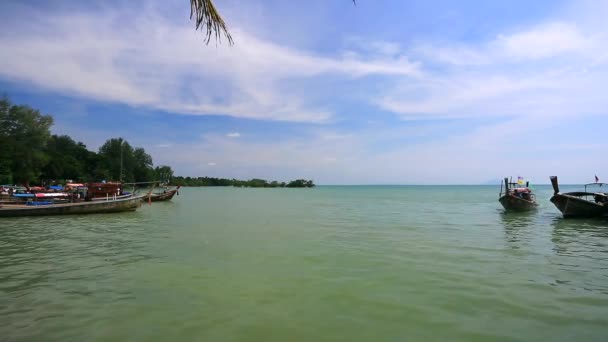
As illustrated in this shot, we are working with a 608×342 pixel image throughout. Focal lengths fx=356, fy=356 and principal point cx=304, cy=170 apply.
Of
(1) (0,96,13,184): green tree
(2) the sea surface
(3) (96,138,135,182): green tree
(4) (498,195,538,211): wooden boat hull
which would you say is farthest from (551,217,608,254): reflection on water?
(3) (96,138,135,182): green tree

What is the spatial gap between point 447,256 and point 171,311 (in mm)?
8799

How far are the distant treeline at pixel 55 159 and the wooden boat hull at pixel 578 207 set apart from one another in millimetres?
56809

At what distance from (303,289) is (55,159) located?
95056 millimetres

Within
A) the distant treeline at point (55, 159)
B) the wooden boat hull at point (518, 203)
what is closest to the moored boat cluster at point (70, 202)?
the distant treeline at point (55, 159)

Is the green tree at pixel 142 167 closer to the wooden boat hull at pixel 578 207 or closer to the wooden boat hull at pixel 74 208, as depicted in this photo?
the wooden boat hull at pixel 74 208

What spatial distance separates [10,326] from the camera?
5.77 m

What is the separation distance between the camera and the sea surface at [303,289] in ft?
18.9

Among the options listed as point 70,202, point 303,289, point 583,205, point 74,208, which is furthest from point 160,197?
point 583,205

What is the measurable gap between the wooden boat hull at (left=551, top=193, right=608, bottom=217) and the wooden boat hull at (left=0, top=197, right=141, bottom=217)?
32404 mm

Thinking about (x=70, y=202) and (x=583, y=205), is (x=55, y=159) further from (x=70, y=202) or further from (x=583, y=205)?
(x=583, y=205)

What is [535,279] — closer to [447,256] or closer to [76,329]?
[447,256]

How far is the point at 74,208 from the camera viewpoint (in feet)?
85.8

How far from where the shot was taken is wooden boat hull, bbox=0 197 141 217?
79.9ft

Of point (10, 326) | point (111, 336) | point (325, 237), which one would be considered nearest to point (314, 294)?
point (111, 336)
